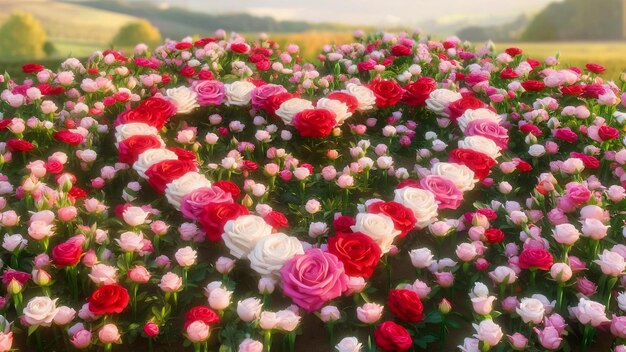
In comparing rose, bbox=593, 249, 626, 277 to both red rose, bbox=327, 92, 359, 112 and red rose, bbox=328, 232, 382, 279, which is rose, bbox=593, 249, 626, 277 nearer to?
red rose, bbox=328, 232, 382, 279

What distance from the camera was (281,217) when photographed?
3.77m

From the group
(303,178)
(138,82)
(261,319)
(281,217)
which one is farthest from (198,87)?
(261,319)

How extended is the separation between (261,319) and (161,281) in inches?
27.4

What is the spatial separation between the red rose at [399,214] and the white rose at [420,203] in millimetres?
63

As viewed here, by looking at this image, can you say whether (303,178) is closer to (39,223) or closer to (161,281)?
(161,281)

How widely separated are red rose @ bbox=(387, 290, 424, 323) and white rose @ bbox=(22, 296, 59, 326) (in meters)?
1.60

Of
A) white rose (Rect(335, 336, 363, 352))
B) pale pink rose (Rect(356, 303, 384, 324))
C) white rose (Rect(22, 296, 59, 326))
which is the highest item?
white rose (Rect(335, 336, 363, 352))

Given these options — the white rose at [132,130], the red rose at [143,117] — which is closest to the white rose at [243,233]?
the white rose at [132,130]

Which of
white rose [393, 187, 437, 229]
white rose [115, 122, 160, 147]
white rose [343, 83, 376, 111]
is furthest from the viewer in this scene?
white rose [343, 83, 376, 111]

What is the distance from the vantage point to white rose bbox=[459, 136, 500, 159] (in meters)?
4.60

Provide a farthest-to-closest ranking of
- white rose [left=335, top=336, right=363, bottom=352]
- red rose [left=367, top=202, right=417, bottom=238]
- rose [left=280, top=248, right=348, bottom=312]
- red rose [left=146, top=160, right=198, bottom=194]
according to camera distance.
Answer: red rose [left=146, top=160, right=198, bottom=194], red rose [left=367, top=202, right=417, bottom=238], rose [left=280, top=248, right=348, bottom=312], white rose [left=335, top=336, right=363, bottom=352]

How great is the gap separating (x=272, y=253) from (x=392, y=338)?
80 cm

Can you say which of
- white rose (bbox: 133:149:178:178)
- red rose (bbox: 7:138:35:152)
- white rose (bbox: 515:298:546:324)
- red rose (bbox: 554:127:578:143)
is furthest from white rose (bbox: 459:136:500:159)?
red rose (bbox: 7:138:35:152)

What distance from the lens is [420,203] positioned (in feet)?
12.5
